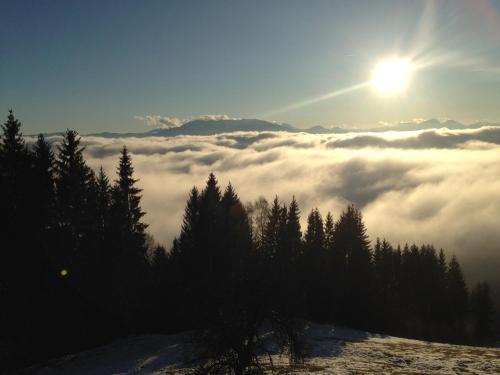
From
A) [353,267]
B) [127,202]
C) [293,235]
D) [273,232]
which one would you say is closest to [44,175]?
[127,202]

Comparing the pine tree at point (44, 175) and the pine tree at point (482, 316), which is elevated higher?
the pine tree at point (44, 175)

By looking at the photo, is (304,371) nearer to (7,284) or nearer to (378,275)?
(7,284)

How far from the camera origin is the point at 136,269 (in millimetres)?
41781

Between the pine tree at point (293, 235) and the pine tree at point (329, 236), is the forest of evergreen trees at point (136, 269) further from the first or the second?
the pine tree at point (329, 236)

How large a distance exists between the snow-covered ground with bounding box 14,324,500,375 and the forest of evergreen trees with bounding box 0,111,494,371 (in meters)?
2.72

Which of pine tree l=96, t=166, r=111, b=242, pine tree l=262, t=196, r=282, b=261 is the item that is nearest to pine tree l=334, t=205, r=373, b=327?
pine tree l=262, t=196, r=282, b=261

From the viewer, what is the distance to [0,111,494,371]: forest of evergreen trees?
19.8m

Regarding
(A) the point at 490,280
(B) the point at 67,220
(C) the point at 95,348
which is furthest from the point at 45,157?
(A) the point at 490,280

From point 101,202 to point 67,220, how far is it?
6.05 metres

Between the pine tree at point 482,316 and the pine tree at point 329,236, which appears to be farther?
the pine tree at point 482,316

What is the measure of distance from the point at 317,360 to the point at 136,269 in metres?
20.9

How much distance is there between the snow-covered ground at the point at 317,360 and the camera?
26859 mm

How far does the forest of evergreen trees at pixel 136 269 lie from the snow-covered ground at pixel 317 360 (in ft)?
8.92

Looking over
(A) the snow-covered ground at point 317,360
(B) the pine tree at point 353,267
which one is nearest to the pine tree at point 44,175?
(A) the snow-covered ground at point 317,360
